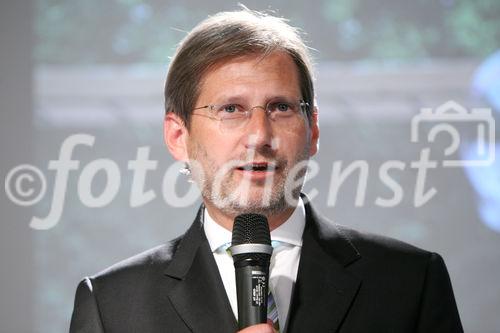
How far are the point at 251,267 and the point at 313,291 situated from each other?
364 millimetres

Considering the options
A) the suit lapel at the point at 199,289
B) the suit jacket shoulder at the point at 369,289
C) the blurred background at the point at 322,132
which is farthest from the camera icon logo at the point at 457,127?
the suit lapel at the point at 199,289

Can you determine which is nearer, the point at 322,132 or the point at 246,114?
the point at 246,114

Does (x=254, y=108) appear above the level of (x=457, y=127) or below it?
below

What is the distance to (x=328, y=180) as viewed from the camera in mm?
3695

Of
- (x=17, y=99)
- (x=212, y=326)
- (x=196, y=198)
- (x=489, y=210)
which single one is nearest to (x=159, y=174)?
(x=196, y=198)

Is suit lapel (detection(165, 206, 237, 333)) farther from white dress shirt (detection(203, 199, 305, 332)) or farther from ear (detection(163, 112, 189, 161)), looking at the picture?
ear (detection(163, 112, 189, 161))

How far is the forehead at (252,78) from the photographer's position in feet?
6.95

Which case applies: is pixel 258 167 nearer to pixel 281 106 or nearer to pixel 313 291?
pixel 281 106

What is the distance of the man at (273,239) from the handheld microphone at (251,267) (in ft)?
0.72

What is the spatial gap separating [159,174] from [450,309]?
5.99 ft

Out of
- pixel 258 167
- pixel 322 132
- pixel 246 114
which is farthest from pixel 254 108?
pixel 322 132

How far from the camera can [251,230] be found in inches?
73.1

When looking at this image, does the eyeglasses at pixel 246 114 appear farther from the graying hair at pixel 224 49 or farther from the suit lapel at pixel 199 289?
the suit lapel at pixel 199 289

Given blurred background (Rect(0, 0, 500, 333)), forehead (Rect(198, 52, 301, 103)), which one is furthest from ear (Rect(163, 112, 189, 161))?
blurred background (Rect(0, 0, 500, 333))
